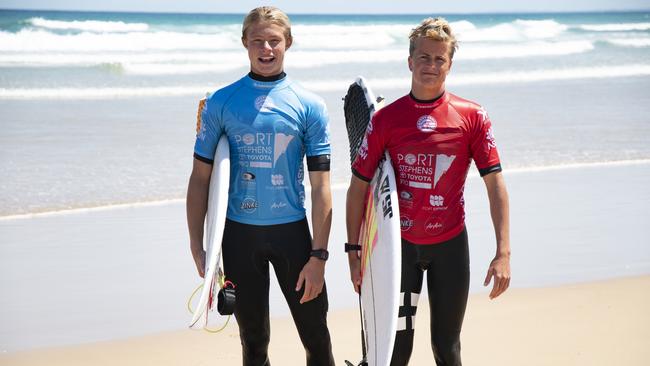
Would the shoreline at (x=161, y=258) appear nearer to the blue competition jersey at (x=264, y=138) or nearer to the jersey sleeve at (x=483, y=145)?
the blue competition jersey at (x=264, y=138)

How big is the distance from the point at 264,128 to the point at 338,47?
939 inches

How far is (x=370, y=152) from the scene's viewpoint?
3514 millimetres

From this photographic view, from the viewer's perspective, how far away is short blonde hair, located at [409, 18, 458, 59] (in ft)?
11.2

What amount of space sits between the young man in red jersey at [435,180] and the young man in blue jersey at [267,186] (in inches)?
8.1

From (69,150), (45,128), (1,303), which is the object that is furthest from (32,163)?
(1,303)

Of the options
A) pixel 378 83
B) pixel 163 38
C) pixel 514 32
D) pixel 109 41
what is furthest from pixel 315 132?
pixel 514 32

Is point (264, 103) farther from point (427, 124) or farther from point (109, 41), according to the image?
point (109, 41)

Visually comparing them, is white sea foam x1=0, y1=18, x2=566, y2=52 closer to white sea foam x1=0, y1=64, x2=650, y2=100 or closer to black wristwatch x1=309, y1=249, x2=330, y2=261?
white sea foam x1=0, y1=64, x2=650, y2=100

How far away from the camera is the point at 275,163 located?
3.53 meters

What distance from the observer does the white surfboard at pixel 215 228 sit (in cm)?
346

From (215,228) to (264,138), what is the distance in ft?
1.36

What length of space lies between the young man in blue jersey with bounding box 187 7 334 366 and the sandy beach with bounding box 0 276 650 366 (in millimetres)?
1172

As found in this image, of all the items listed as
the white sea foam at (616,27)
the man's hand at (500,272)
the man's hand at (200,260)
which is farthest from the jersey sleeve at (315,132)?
the white sea foam at (616,27)

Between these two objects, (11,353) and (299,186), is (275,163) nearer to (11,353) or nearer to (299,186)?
(299,186)
